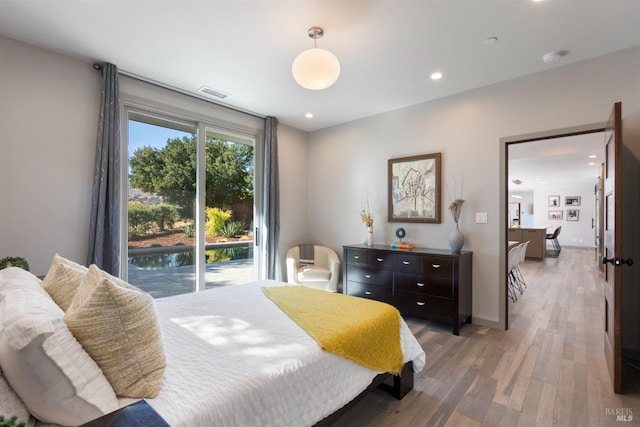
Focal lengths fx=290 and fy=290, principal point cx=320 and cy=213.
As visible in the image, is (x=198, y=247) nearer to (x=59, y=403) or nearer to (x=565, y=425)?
(x=59, y=403)

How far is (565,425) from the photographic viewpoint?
68.8 inches

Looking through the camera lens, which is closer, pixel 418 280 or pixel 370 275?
pixel 418 280

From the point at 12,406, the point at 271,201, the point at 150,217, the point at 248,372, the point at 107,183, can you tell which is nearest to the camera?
the point at 12,406

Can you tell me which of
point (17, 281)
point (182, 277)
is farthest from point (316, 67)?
point (182, 277)

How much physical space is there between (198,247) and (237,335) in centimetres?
237

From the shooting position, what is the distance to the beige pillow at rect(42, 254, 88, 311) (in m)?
1.36

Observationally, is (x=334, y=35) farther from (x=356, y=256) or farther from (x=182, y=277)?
(x=182, y=277)

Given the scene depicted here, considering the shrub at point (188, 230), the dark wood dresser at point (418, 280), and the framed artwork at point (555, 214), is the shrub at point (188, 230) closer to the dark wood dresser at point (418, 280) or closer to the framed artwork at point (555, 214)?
the dark wood dresser at point (418, 280)

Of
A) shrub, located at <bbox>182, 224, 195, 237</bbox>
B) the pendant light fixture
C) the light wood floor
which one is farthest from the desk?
shrub, located at <bbox>182, 224, 195, 237</bbox>

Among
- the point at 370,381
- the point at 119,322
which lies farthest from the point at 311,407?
the point at 119,322

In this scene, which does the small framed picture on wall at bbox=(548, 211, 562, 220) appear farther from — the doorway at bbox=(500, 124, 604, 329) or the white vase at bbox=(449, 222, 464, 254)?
the white vase at bbox=(449, 222, 464, 254)

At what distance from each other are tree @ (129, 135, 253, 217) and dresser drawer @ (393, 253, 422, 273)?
2.32 metres

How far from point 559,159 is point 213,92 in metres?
7.22

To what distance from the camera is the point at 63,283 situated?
1419 millimetres
